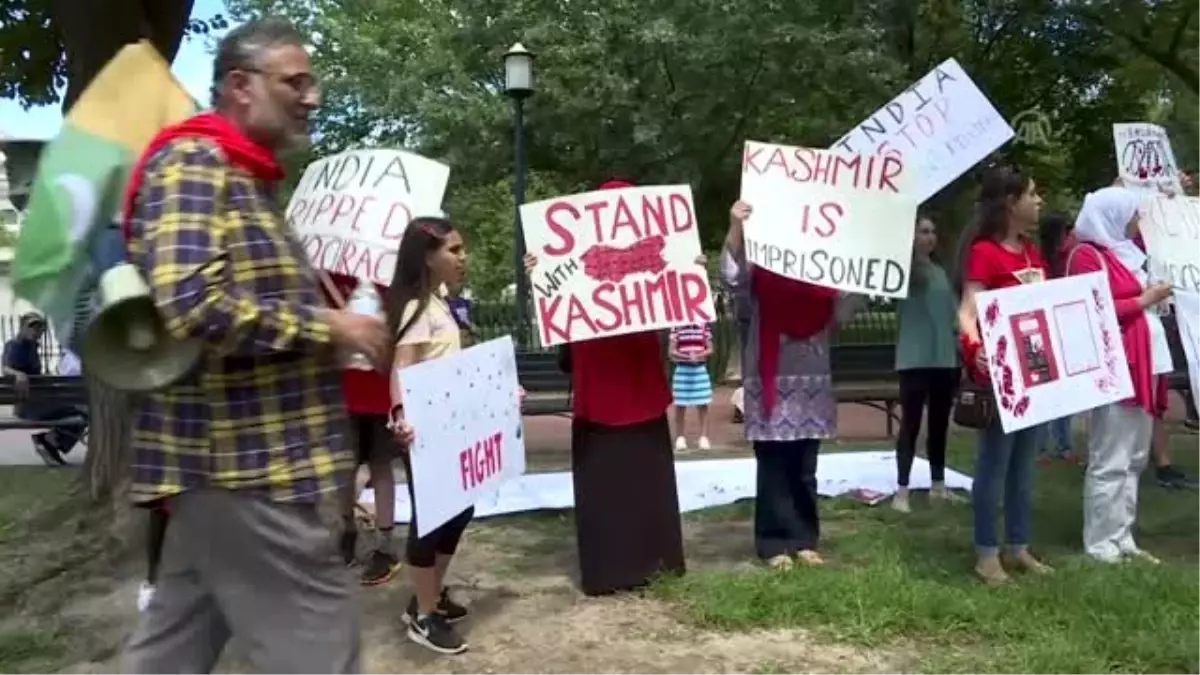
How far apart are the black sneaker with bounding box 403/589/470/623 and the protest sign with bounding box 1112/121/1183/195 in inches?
148

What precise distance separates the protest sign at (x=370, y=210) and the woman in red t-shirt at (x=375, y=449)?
11 centimetres

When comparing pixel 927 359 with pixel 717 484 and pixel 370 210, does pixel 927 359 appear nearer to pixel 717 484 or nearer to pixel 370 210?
pixel 717 484

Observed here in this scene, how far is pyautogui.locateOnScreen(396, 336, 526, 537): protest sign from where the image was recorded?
4.84m

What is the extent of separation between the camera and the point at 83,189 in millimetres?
2771

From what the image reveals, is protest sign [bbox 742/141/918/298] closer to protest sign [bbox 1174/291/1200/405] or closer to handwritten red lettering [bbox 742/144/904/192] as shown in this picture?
handwritten red lettering [bbox 742/144/904/192]

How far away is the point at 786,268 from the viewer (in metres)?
5.63

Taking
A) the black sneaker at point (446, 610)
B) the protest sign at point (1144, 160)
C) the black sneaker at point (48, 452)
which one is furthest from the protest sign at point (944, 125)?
the black sneaker at point (48, 452)

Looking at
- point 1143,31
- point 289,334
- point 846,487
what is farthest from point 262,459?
point 1143,31

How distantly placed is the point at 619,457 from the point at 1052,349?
1840 mm

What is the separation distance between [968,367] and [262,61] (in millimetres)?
3693

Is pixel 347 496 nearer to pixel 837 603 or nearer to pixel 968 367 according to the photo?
pixel 837 603

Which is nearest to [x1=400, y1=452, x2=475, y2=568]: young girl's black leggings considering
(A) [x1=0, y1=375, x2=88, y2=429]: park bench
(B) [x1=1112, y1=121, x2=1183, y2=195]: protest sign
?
(B) [x1=1112, y1=121, x2=1183, y2=195]: protest sign

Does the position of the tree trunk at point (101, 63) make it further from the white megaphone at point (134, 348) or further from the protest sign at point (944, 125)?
the white megaphone at point (134, 348)

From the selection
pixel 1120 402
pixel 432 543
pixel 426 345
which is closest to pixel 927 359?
pixel 1120 402
